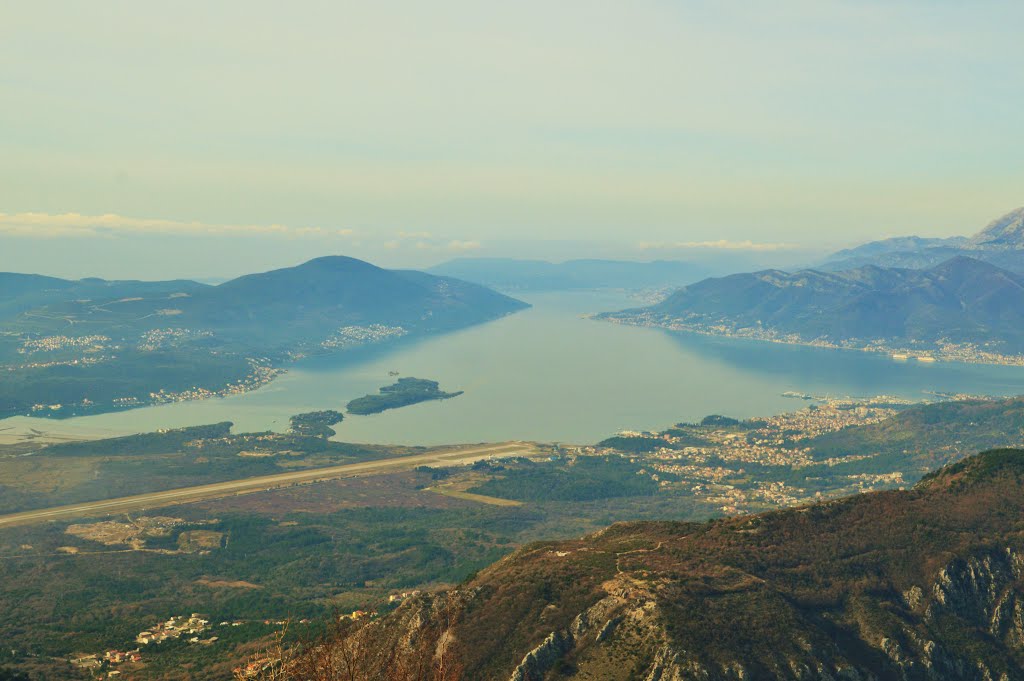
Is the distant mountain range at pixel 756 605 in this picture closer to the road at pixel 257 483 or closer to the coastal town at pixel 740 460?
the coastal town at pixel 740 460

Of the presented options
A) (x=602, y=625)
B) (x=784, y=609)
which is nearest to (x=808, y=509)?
(x=784, y=609)

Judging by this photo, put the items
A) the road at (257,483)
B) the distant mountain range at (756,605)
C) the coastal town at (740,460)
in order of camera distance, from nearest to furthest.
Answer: the distant mountain range at (756,605) → the road at (257,483) → the coastal town at (740,460)

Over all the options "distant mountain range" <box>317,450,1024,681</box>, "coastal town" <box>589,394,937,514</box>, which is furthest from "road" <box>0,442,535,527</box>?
"distant mountain range" <box>317,450,1024,681</box>

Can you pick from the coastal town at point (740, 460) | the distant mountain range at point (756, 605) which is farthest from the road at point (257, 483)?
the distant mountain range at point (756, 605)

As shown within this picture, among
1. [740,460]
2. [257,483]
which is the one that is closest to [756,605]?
[257,483]

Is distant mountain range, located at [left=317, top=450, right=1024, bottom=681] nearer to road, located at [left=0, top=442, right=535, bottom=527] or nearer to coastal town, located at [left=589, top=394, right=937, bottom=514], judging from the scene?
coastal town, located at [left=589, top=394, right=937, bottom=514]

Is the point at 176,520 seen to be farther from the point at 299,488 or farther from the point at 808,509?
the point at 808,509

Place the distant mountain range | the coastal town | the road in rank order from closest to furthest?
1. the distant mountain range
2. the road
3. the coastal town
